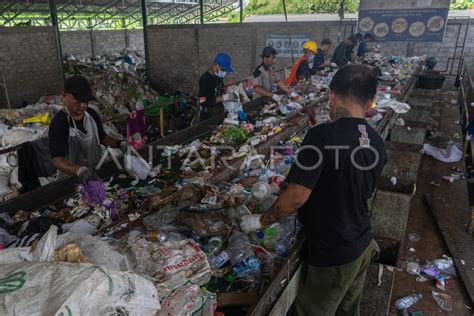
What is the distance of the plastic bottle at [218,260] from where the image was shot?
225 centimetres

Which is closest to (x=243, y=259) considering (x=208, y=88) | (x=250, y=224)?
(x=250, y=224)

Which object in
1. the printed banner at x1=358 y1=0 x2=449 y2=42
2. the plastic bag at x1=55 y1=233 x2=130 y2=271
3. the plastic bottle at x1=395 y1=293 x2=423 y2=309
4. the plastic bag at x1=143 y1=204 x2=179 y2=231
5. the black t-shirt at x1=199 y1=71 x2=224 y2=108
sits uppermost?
the printed banner at x1=358 y1=0 x2=449 y2=42

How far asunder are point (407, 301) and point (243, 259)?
2.11 meters

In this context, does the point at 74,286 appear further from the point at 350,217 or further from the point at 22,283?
the point at 350,217

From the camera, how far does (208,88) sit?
19.1 ft

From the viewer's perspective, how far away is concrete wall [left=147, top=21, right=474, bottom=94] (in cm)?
1176

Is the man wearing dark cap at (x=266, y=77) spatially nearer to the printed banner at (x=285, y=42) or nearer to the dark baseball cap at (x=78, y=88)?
the dark baseball cap at (x=78, y=88)

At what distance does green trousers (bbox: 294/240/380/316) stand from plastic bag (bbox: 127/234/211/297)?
0.68 meters

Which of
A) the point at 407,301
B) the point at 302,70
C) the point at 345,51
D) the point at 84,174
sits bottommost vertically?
the point at 407,301

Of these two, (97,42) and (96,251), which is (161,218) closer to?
Result: (96,251)

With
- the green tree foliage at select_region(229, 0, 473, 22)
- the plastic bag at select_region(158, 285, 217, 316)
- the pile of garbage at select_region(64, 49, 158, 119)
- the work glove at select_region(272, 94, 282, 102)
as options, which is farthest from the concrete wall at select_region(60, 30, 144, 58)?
the plastic bag at select_region(158, 285, 217, 316)

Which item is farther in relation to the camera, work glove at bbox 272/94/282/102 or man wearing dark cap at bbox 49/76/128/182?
work glove at bbox 272/94/282/102

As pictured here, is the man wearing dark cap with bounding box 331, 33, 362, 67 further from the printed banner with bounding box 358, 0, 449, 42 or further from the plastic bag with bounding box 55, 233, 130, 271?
the plastic bag with bounding box 55, 233, 130, 271

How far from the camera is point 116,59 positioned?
1572 cm
